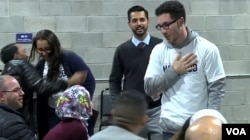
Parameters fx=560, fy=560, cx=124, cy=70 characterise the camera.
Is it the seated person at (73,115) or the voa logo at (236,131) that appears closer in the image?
the voa logo at (236,131)

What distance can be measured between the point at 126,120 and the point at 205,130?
0.84 metres

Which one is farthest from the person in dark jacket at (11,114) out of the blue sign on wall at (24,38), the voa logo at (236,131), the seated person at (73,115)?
the blue sign on wall at (24,38)

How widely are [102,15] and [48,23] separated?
623 mm

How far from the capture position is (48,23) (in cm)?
636

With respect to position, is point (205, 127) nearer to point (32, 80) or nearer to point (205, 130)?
point (205, 130)

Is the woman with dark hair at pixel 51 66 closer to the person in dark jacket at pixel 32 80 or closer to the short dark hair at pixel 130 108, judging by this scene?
the person in dark jacket at pixel 32 80

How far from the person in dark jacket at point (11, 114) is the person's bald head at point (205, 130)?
1.72 m

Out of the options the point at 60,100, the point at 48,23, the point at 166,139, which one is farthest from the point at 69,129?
the point at 48,23

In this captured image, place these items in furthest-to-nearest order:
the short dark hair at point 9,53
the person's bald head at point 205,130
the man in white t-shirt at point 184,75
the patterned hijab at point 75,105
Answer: the short dark hair at point 9,53 → the patterned hijab at point 75,105 → the man in white t-shirt at point 184,75 → the person's bald head at point 205,130

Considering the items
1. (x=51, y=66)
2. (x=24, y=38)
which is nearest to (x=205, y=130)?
(x=51, y=66)

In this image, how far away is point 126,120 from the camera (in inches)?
96.8

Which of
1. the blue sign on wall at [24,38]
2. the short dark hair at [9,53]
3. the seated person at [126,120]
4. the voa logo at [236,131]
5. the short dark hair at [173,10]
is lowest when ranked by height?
the seated person at [126,120]

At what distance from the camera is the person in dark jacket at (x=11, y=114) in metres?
3.20

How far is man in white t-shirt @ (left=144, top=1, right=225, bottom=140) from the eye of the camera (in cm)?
334
